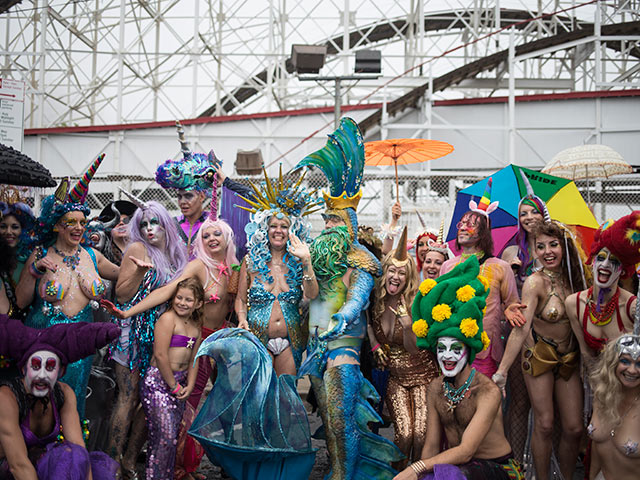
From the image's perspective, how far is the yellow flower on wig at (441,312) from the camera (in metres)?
3.67

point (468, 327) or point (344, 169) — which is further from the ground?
point (344, 169)

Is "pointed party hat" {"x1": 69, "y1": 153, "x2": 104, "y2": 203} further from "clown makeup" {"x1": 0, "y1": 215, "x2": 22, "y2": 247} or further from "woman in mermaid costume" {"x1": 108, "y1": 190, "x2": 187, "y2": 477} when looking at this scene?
"clown makeup" {"x1": 0, "y1": 215, "x2": 22, "y2": 247}

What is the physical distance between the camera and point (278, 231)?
455 cm

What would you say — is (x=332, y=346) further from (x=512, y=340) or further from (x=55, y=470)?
(x=55, y=470)

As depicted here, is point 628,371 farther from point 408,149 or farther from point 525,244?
point 408,149

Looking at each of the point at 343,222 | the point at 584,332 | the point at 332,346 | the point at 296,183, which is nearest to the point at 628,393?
the point at 584,332

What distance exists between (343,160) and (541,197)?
2170mm

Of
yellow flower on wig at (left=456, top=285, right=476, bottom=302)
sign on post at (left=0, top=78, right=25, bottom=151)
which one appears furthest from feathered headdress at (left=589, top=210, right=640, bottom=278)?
sign on post at (left=0, top=78, right=25, bottom=151)

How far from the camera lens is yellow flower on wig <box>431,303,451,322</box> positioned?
12.0 feet

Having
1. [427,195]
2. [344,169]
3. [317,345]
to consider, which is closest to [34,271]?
[317,345]

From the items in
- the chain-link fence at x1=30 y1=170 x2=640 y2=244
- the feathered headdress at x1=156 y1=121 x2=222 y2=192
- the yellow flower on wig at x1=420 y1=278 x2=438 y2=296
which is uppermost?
the chain-link fence at x1=30 y1=170 x2=640 y2=244

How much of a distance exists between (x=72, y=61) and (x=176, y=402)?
14746 mm

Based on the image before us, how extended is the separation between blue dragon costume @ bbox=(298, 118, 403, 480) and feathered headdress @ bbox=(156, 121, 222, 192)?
113 cm

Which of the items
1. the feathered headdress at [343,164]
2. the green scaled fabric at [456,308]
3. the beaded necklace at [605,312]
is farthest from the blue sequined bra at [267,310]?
the beaded necklace at [605,312]
